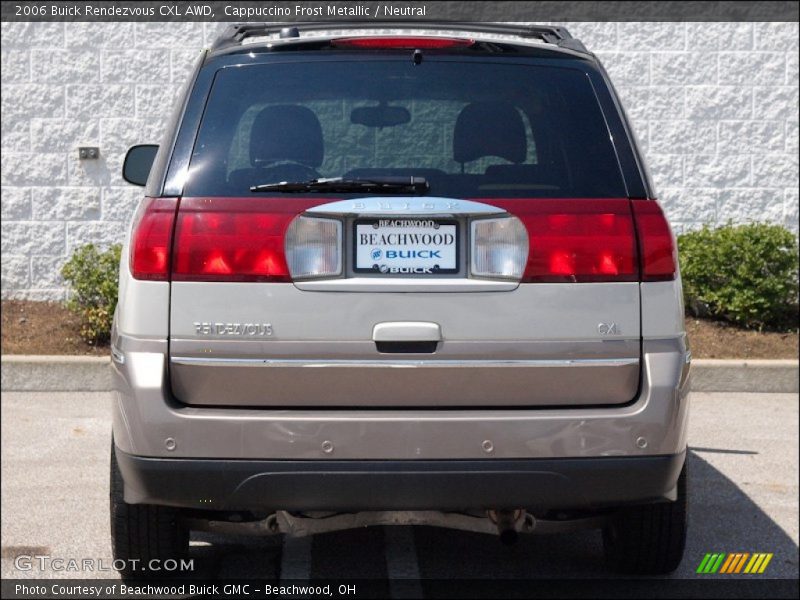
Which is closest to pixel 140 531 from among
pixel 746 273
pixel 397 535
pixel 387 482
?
pixel 387 482

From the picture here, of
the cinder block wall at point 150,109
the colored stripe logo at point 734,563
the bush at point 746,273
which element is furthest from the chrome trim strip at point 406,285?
the cinder block wall at point 150,109

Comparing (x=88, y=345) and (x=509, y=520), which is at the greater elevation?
(x=509, y=520)

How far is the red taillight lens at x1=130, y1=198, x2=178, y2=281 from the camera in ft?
11.4

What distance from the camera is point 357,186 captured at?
138 inches

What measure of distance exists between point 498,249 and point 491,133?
63 cm

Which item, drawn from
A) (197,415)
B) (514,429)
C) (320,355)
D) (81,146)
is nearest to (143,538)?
(197,415)

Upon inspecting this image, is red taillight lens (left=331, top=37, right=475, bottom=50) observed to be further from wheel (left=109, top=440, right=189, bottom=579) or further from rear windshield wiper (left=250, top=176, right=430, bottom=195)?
wheel (left=109, top=440, right=189, bottom=579)

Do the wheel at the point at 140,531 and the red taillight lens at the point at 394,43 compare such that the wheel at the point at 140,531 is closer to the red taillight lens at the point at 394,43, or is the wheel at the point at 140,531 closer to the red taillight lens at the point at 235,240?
the red taillight lens at the point at 235,240

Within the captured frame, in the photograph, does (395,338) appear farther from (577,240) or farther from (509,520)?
(509,520)

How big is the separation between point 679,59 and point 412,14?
95.0 inches

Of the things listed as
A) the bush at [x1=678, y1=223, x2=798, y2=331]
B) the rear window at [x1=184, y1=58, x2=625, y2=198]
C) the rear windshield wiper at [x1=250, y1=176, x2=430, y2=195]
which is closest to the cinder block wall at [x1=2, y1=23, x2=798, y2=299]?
the bush at [x1=678, y1=223, x2=798, y2=331]

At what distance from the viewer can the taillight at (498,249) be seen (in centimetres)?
347

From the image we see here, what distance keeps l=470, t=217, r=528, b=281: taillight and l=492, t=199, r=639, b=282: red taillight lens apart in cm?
3

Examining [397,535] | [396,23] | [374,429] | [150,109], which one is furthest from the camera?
[150,109]
